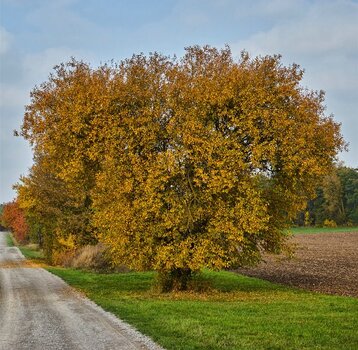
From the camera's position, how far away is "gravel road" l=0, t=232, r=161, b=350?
12.9 meters

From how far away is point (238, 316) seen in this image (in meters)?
16.7

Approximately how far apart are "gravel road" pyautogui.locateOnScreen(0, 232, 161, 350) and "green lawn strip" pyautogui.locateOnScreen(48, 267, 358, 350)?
0.62 meters

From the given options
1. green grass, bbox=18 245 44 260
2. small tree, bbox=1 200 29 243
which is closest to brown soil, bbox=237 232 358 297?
green grass, bbox=18 245 44 260

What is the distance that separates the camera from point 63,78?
24.3 metres

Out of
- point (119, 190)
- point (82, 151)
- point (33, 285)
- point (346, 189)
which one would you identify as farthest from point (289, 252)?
point (346, 189)

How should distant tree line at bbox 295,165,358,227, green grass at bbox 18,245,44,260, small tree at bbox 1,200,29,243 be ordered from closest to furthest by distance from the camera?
green grass at bbox 18,245,44,260 < small tree at bbox 1,200,29,243 < distant tree line at bbox 295,165,358,227

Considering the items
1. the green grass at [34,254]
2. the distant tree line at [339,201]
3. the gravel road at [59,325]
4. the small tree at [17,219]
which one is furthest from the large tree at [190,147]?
the distant tree line at [339,201]

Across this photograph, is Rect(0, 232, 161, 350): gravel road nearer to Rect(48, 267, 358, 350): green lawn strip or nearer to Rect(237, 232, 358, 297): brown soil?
Rect(48, 267, 358, 350): green lawn strip

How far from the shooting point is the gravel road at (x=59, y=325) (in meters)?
12.9

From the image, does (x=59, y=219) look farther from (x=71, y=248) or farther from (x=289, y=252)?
(x=289, y=252)

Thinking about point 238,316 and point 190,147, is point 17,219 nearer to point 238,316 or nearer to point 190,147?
point 190,147

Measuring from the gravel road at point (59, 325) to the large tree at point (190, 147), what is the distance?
3.62m

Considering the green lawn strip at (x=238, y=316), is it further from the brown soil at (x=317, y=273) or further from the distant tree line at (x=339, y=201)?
the distant tree line at (x=339, y=201)

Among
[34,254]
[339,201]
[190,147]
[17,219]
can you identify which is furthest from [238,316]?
[339,201]
